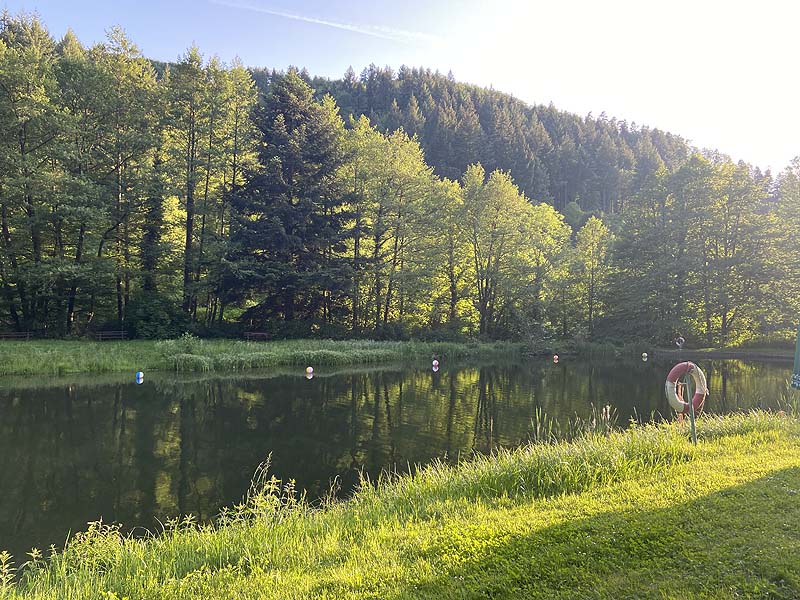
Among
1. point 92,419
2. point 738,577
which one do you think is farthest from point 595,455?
point 92,419

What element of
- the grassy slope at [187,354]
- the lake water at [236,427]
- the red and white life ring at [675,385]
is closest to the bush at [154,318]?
the grassy slope at [187,354]

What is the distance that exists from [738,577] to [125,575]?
5.17 metres

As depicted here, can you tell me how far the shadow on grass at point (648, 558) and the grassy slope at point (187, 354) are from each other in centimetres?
2021

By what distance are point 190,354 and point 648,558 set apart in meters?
21.8

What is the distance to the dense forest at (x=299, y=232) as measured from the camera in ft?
90.6

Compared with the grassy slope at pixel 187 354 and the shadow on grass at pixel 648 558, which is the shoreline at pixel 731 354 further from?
the shadow on grass at pixel 648 558

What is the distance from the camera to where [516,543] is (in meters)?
4.30

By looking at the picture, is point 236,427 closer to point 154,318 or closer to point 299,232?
point 154,318

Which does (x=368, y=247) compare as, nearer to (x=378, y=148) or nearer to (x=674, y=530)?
(x=378, y=148)

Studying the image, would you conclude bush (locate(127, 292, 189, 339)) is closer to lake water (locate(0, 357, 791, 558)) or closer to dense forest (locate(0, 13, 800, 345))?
dense forest (locate(0, 13, 800, 345))

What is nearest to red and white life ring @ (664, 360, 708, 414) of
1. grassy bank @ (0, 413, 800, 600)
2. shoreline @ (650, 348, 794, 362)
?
grassy bank @ (0, 413, 800, 600)

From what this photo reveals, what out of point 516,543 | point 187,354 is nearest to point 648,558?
point 516,543

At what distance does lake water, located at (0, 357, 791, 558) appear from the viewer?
8273mm

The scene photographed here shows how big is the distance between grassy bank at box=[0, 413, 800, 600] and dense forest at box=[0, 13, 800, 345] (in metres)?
25.2
